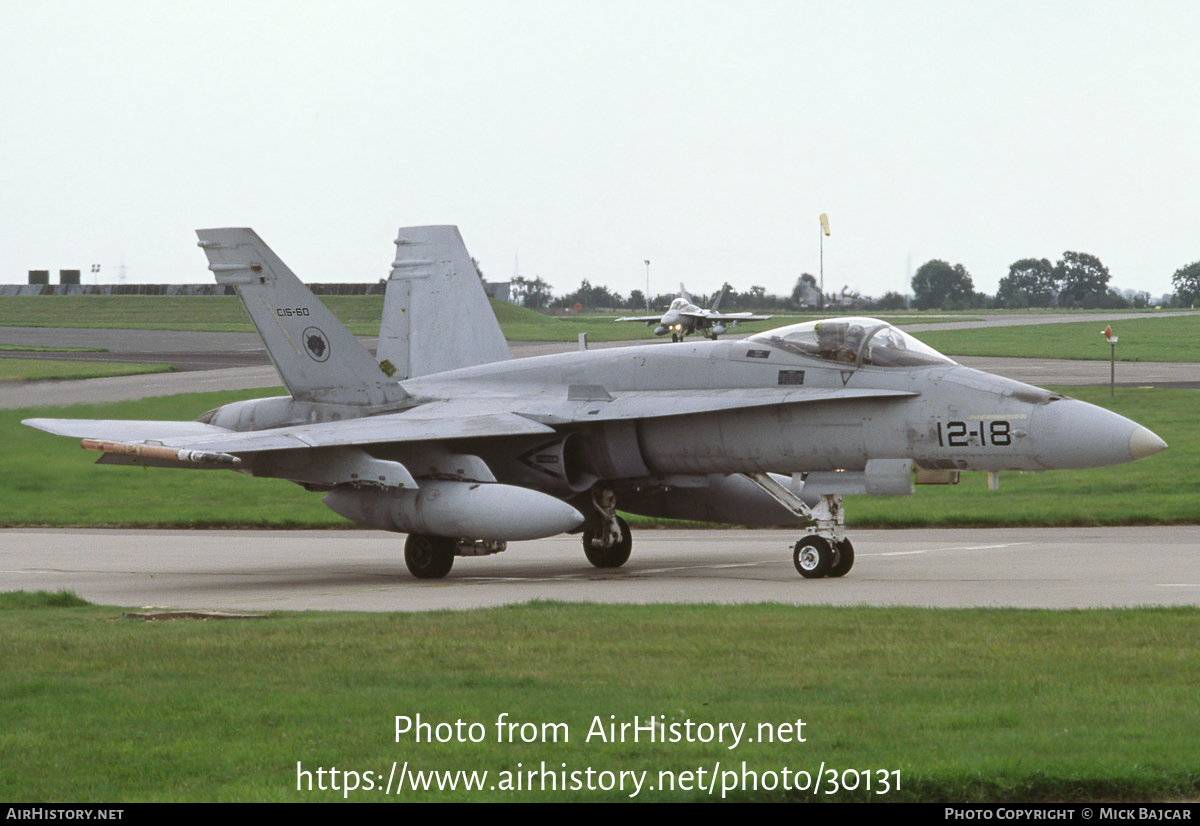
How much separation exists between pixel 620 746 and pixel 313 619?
5.74 metres

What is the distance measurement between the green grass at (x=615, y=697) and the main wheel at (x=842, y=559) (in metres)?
3.76

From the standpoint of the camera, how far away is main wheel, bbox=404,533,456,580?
678 inches

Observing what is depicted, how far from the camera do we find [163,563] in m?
19.3

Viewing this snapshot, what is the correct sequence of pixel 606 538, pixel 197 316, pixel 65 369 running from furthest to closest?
pixel 197 316
pixel 65 369
pixel 606 538

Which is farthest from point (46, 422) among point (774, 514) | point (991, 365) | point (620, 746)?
point (991, 365)

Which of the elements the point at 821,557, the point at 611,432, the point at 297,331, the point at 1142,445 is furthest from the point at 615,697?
the point at 297,331

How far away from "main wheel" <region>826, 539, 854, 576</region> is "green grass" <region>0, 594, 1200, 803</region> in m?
3.76

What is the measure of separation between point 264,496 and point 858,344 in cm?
1756

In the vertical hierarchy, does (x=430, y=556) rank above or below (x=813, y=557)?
below

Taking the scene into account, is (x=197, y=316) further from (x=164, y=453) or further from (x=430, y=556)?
(x=164, y=453)

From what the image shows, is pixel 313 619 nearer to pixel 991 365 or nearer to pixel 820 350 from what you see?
pixel 820 350

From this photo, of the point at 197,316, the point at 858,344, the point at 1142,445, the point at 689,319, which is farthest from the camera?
the point at 197,316

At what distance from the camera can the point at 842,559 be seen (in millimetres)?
15945

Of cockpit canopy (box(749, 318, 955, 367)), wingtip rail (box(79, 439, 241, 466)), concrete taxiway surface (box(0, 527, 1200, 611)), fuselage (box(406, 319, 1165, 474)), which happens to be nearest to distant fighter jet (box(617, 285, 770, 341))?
concrete taxiway surface (box(0, 527, 1200, 611))
